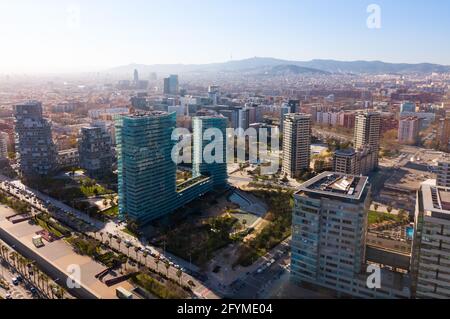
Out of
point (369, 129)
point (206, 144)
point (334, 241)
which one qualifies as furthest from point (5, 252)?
point (369, 129)

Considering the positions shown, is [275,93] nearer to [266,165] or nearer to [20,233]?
[266,165]

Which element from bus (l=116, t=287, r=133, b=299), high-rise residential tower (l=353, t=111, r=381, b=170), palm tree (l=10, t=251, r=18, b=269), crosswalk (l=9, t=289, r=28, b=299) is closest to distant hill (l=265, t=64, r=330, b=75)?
high-rise residential tower (l=353, t=111, r=381, b=170)

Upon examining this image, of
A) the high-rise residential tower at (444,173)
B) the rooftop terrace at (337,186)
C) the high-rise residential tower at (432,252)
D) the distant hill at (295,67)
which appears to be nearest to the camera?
the high-rise residential tower at (432,252)

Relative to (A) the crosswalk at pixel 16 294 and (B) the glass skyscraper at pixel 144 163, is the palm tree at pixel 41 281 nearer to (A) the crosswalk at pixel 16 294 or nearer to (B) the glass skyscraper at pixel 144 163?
(A) the crosswalk at pixel 16 294

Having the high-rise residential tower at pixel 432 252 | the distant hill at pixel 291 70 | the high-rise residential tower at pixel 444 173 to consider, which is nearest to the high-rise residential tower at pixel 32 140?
the high-rise residential tower at pixel 432 252

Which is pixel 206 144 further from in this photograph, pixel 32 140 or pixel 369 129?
pixel 369 129
